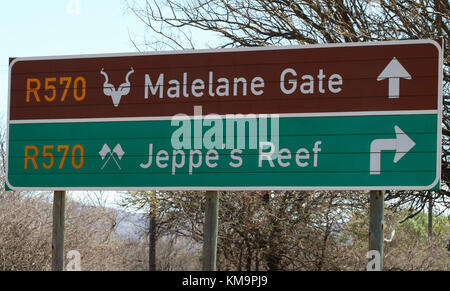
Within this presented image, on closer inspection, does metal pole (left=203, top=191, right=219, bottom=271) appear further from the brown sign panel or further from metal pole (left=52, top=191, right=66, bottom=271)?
metal pole (left=52, top=191, right=66, bottom=271)

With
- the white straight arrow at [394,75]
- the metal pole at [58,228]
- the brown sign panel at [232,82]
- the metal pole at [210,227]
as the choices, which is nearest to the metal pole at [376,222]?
the brown sign panel at [232,82]

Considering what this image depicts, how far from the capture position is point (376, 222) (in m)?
6.50

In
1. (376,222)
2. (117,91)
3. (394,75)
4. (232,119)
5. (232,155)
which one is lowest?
(376,222)

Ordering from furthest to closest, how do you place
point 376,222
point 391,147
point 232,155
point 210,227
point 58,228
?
point 58,228
point 210,227
point 232,155
point 376,222
point 391,147

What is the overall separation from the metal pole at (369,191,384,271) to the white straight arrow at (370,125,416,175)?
0.81ft

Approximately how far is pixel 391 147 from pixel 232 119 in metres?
1.51

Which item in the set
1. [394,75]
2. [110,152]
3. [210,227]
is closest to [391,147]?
[394,75]

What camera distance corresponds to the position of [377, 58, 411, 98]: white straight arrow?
6.44 metres

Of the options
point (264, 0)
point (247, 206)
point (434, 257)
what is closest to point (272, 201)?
point (247, 206)

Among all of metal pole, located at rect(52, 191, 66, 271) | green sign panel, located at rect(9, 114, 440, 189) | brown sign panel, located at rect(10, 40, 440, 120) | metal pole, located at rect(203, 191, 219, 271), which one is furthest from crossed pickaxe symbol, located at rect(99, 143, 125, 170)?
metal pole, located at rect(203, 191, 219, 271)

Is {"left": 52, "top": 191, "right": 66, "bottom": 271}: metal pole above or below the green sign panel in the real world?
below

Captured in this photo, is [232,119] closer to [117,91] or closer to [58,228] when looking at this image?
[117,91]

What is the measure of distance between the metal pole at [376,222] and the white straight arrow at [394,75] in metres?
0.92
